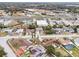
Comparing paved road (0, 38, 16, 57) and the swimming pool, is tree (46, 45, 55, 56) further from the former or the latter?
paved road (0, 38, 16, 57)

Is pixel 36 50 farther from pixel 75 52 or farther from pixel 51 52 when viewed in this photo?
pixel 75 52

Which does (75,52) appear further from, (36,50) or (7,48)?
(7,48)

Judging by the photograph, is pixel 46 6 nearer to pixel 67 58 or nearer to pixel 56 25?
pixel 56 25

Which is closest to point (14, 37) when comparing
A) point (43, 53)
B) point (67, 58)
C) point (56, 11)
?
point (43, 53)

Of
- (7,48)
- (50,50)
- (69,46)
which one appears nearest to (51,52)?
(50,50)

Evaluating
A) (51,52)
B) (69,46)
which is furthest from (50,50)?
(69,46)

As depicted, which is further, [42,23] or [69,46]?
[42,23]

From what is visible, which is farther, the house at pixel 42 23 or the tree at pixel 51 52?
the house at pixel 42 23

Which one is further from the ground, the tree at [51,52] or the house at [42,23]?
the house at [42,23]

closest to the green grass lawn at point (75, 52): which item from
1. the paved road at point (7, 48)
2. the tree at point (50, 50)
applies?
the tree at point (50, 50)

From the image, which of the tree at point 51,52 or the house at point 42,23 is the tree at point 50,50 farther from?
the house at point 42,23

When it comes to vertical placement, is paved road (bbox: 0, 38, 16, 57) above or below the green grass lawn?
above

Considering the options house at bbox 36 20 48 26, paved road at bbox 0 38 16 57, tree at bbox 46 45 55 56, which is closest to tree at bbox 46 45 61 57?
tree at bbox 46 45 55 56
